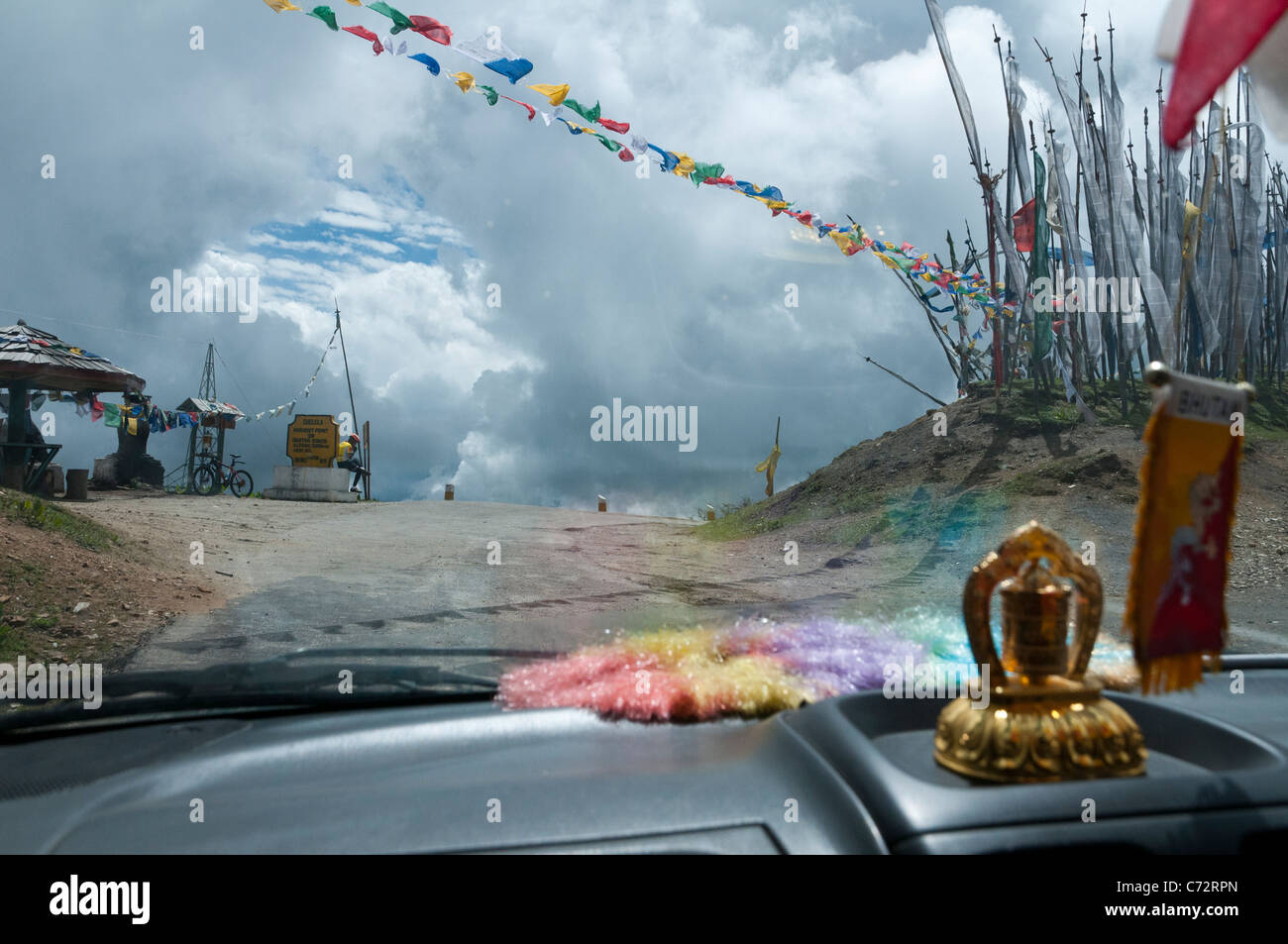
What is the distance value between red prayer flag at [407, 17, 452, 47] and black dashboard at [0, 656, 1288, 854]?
20.9 feet

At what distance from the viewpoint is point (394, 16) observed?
6.39 m

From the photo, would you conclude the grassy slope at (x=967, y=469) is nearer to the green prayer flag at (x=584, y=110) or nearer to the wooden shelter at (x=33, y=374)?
the green prayer flag at (x=584, y=110)

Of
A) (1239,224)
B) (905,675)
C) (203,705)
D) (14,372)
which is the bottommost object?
(203,705)

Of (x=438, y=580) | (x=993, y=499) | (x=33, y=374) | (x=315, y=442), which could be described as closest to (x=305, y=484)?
(x=315, y=442)

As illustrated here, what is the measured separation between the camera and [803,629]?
2.14 meters

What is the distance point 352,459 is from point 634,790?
1059 inches

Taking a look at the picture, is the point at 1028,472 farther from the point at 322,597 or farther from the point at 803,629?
the point at 803,629

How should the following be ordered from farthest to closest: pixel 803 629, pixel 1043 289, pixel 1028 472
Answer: pixel 1043 289, pixel 1028 472, pixel 803 629

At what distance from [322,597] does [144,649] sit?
1.81m

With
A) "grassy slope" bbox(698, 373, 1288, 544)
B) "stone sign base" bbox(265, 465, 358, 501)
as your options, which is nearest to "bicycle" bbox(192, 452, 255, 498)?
"stone sign base" bbox(265, 465, 358, 501)

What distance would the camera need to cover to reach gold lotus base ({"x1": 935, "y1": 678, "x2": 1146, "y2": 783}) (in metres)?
0.99

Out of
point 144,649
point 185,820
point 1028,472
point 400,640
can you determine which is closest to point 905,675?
point 185,820

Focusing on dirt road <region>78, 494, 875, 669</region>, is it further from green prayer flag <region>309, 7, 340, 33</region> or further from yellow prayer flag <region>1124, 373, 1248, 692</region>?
green prayer flag <region>309, 7, 340, 33</region>
